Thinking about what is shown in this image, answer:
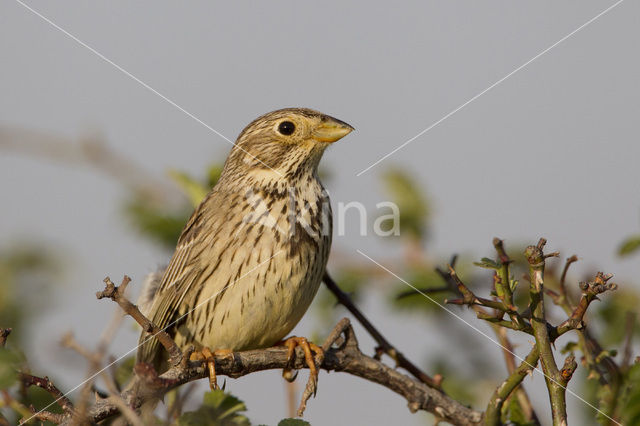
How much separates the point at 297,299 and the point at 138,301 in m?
1.30

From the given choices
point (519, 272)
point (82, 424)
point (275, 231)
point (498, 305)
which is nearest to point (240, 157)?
point (275, 231)

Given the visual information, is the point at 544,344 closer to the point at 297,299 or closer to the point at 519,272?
the point at 519,272

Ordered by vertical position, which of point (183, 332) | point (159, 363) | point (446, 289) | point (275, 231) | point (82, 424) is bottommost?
point (159, 363)

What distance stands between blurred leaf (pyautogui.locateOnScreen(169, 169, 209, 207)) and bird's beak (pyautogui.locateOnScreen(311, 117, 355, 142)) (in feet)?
2.42

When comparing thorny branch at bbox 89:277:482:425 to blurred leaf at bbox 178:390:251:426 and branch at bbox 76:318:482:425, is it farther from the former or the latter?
blurred leaf at bbox 178:390:251:426

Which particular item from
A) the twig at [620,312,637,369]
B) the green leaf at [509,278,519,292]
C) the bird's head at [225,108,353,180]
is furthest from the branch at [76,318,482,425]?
the bird's head at [225,108,353,180]

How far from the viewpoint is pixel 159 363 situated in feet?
15.4

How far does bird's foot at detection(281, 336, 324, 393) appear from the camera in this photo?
386 cm

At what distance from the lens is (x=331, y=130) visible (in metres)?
4.91

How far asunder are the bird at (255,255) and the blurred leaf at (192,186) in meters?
0.13

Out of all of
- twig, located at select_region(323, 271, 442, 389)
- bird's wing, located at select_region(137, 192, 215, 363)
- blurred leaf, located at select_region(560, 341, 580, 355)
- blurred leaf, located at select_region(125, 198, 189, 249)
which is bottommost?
bird's wing, located at select_region(137, 192, 215, 363)

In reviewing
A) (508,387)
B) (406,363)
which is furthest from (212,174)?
(508,387)

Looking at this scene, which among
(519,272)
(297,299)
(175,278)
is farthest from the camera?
(175,278)

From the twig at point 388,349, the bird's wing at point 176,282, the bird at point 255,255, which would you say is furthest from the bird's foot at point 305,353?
the bird's wing at point 176,282
